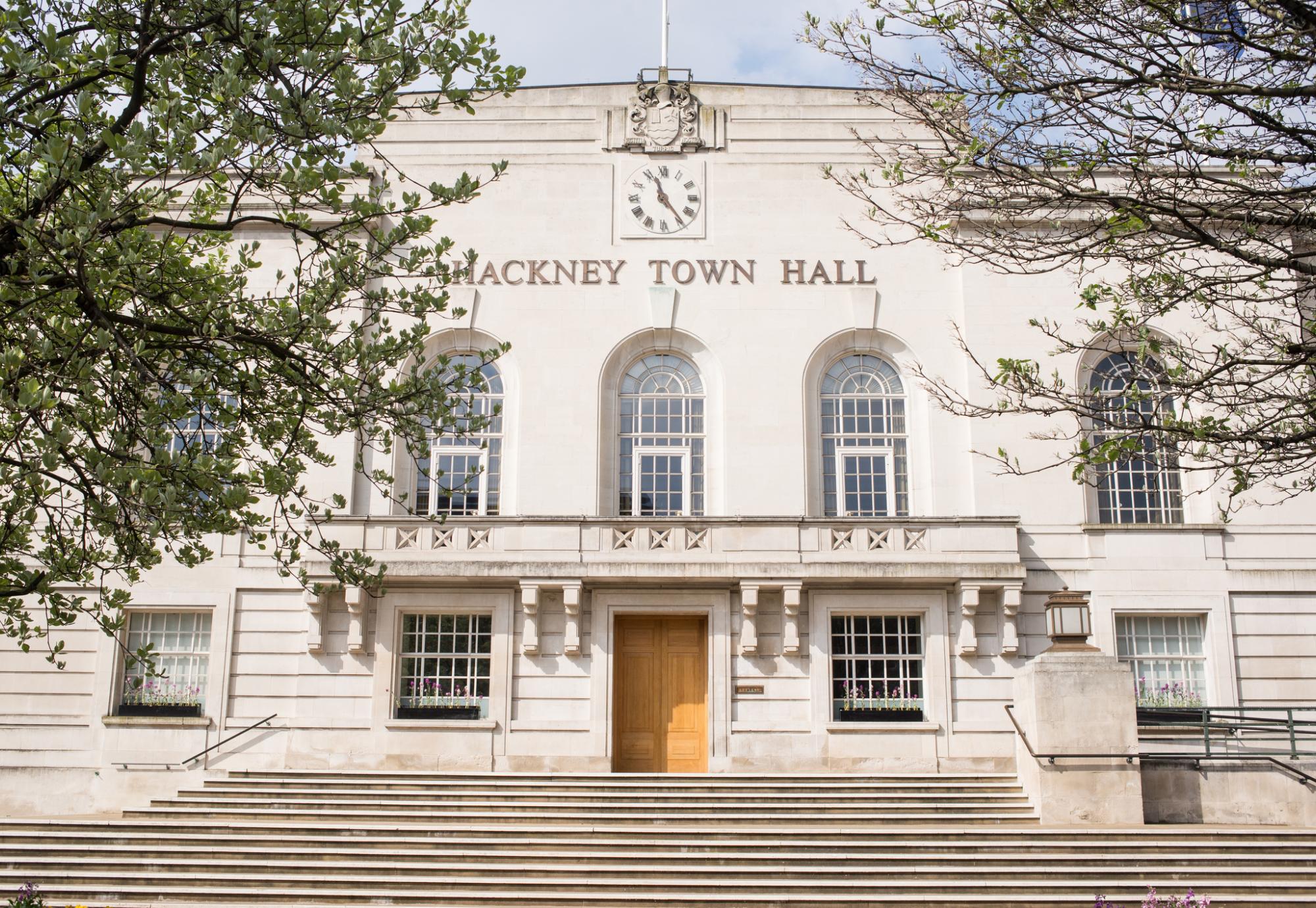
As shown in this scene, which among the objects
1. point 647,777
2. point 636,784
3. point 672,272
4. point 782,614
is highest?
point 672,272

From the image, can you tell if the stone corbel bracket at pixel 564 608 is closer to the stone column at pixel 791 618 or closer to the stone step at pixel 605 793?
the stone step at pixel 605 793

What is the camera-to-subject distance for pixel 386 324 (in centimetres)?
1136

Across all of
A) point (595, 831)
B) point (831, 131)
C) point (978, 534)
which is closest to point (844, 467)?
point (978, 534)

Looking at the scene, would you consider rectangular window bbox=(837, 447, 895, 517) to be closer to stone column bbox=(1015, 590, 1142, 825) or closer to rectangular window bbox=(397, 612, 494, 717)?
stone column bbox=(1015, 590, 1142, 825)

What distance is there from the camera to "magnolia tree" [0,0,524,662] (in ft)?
30.5

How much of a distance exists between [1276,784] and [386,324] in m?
13.7

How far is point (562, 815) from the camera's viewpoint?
17.9m

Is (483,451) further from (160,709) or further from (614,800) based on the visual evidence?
(614,800)

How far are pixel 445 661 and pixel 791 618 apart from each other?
600 centimetres

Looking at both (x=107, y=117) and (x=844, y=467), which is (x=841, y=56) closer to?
(x=107, y=117)

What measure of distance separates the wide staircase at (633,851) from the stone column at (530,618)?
2.67m

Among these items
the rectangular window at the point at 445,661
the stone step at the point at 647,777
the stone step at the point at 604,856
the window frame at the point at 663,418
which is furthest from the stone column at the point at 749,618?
the stone step at the point at 604,856

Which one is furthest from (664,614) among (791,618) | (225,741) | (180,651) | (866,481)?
(180,651)

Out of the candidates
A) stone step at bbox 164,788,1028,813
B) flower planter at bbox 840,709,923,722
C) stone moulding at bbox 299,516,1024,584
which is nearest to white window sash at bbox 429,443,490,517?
stone moulding at bbox 299,516,1024,584
